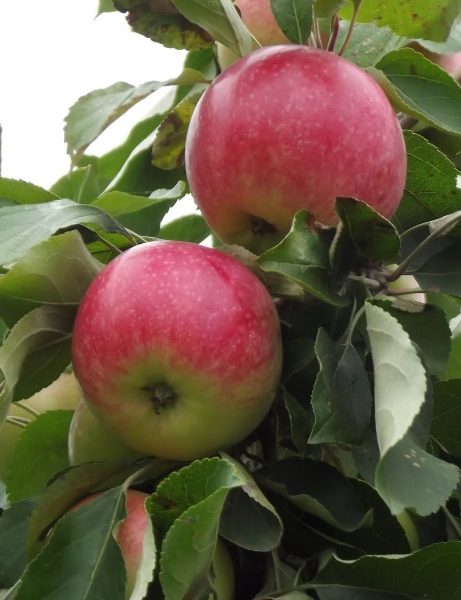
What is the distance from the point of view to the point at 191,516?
2.00ft

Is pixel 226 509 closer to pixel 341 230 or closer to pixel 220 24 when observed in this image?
pixel 341 230

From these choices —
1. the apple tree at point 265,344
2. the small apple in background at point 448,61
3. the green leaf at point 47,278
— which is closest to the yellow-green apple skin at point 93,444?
the apple tree at point 265,344

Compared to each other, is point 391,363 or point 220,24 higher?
point 220,24

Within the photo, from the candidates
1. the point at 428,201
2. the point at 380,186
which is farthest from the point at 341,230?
the point at 428,201

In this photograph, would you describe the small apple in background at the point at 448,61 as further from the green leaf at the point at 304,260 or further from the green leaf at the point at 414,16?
the green leaf at the point at 304,260

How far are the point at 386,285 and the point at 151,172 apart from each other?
1.30 ft

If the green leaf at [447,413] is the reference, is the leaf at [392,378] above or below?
above

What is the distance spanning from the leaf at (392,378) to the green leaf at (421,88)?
0.23 metres

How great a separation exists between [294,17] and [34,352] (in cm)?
36

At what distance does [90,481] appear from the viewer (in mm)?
802

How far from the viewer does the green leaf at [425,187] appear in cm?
87

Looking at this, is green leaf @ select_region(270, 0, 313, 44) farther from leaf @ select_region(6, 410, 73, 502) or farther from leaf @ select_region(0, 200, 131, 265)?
leaf @ select_region(6, 410, 73, 502)

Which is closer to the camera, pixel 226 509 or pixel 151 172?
pixel 226 509

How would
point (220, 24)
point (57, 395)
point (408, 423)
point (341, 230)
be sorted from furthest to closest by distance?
1. point (57, 395)
2. point (220, 24)
3. point (341, 230)
4. point (408, 423)
